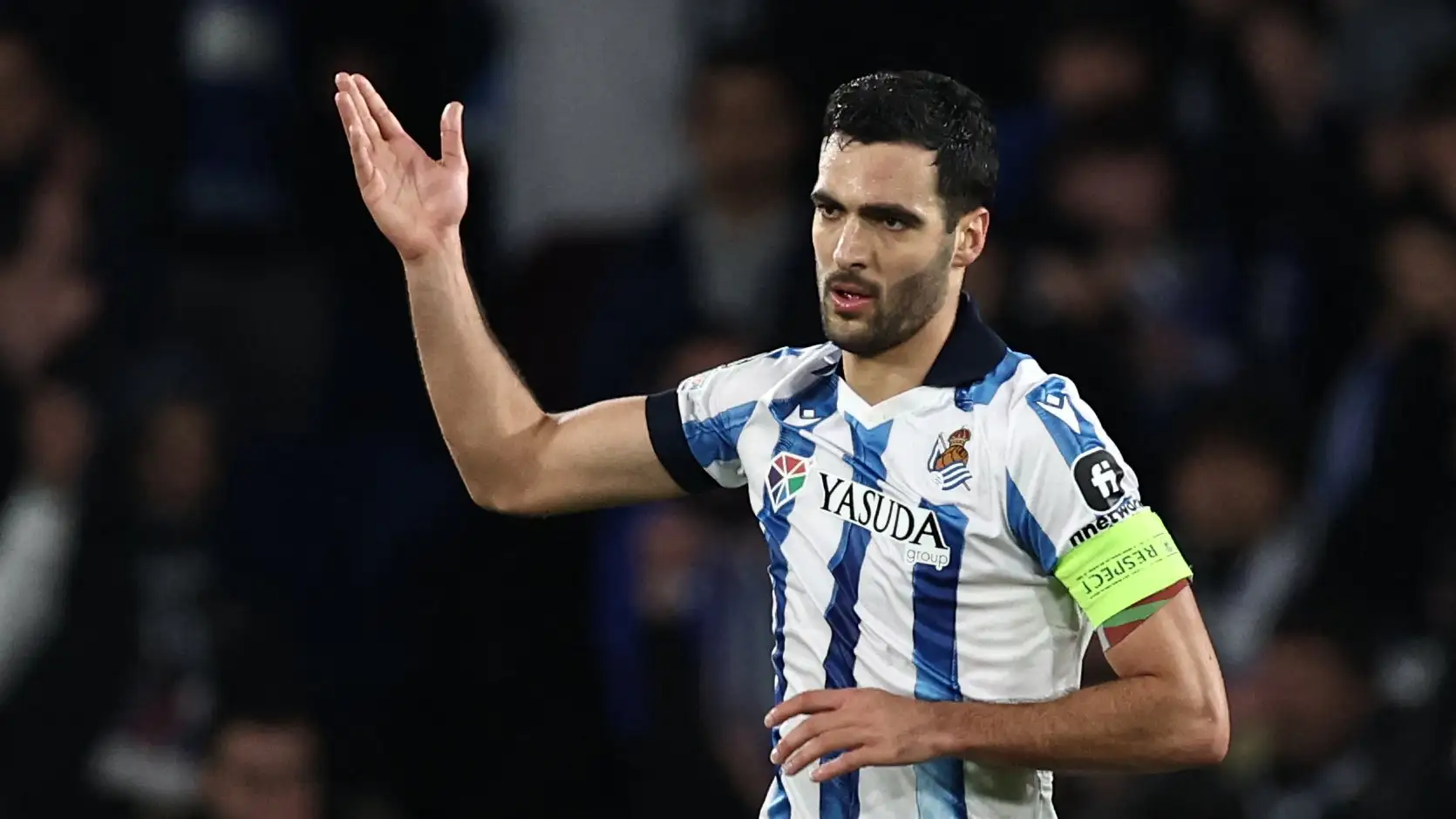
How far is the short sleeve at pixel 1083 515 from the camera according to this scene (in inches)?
114

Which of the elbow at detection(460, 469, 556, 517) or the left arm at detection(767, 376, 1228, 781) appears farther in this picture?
the elbow at detection(460, 469, 556, 517)

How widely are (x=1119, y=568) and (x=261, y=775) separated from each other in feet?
10.1

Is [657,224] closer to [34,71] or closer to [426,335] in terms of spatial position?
[34,71]

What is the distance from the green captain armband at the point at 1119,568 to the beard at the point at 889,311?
44 centimetres

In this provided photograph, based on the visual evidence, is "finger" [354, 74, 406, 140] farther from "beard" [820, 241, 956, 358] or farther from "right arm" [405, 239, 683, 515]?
"beard" [820, 241, 956, 358]

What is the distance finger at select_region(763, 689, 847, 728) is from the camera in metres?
2.86

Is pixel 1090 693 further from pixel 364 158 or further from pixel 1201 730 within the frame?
pixel 364 158

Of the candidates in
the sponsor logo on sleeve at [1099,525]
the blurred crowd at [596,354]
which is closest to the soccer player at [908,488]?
the sponsor logo on sleeve at [1099,525]

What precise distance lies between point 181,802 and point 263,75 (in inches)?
95.0

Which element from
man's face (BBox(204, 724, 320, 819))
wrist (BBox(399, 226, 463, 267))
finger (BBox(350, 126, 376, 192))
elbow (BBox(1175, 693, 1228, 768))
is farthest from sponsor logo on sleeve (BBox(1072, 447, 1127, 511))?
man's face (BBox(204, 724, 320, 819))

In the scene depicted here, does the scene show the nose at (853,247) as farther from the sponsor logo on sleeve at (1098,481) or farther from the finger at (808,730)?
the finger at (808,730)

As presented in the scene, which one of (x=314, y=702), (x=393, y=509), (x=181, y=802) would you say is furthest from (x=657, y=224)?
(x=181, y=802)

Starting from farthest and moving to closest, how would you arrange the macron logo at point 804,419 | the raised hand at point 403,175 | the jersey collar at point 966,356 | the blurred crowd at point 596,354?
the blurred crowd at point 596,354
the raised hand at point 403,175
the macron logo at point 804,419
the jersey collar at point 966,356

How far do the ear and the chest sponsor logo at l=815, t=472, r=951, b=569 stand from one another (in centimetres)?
39
